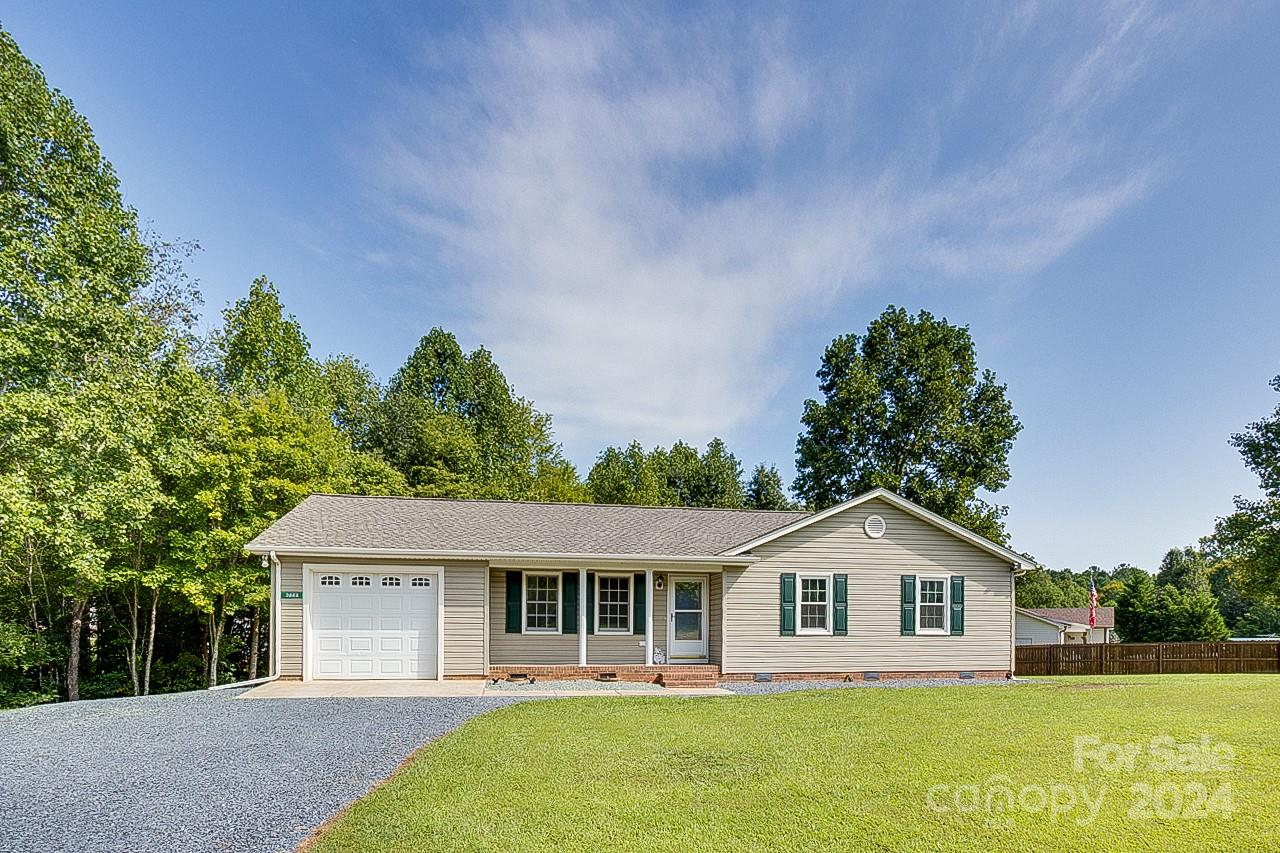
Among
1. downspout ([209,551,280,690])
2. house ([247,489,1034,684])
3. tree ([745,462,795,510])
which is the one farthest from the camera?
tree ([745,462,795,510])

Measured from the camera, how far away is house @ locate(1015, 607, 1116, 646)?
109 feet

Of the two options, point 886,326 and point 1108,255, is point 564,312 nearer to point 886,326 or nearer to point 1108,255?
point 1108,255

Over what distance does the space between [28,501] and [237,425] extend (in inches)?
239

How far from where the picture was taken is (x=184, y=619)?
70.3 ft

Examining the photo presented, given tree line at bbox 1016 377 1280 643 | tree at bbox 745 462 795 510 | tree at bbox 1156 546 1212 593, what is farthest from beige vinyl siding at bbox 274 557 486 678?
tree at bbox 1156 546 1212 593

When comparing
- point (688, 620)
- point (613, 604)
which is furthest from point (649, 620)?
point (688, 620)

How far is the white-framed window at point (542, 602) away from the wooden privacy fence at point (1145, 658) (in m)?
10.8

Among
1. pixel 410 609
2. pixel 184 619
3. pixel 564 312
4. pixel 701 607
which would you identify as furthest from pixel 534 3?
pixel 184 619

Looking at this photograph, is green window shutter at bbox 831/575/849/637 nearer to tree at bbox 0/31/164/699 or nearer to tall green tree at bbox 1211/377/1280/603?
tree at bbox 0/31/164/699

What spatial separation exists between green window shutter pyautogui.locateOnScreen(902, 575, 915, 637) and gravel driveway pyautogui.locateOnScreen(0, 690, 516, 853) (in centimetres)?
890

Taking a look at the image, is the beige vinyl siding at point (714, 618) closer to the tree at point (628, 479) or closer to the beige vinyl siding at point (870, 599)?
the beige vinyl siding at point (870, 599)

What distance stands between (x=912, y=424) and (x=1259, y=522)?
42.1 ft

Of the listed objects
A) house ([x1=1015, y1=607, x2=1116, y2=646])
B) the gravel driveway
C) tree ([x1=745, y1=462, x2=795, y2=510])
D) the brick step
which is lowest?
house ([x1=1015, y1=607, x2=1116, y2=646])

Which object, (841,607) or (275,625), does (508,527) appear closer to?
(275,625)
